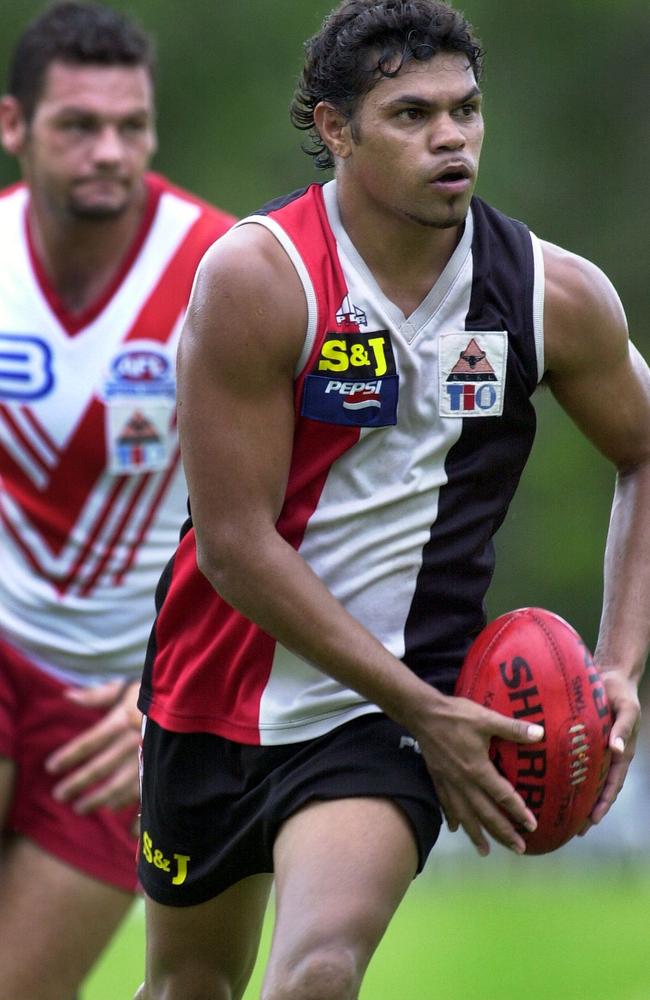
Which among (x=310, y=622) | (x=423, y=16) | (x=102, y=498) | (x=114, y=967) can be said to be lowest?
(x=114, y=967)

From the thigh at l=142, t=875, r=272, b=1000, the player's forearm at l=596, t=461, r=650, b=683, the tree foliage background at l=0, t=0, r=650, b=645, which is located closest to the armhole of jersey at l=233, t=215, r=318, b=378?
the player's forearm at l=596, t=461, r=650, b=683

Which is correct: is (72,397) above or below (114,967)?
above

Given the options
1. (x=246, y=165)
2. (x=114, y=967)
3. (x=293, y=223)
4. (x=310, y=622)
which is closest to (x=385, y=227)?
(x=293, y=223)

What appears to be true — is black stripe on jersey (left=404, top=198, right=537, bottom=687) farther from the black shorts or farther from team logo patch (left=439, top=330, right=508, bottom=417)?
the black shorts

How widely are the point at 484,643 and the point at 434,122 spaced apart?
1.06 m

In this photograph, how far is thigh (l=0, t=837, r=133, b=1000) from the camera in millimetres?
5234

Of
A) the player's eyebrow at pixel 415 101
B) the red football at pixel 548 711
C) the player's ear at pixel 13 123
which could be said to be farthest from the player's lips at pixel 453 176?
the player's ear at pixel 13 123

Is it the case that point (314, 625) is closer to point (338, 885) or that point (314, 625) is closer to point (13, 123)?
point (338, 885)

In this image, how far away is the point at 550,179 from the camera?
18.5m

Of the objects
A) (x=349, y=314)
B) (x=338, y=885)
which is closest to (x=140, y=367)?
(x=349, y=314)

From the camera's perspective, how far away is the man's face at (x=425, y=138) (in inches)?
149

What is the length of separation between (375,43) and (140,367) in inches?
74.3

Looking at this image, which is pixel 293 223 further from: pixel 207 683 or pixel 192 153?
pixel 192 153

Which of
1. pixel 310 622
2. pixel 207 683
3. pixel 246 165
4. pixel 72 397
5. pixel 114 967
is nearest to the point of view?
pixel 310 622
